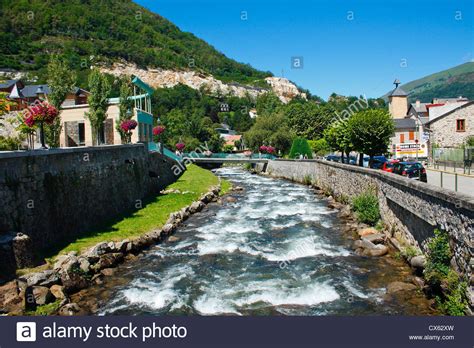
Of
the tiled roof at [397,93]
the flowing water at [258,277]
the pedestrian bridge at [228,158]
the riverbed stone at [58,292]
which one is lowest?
the flowing water at [258,277]

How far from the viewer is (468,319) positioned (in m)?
8.31

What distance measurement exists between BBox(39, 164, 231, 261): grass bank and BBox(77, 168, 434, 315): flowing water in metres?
1.68

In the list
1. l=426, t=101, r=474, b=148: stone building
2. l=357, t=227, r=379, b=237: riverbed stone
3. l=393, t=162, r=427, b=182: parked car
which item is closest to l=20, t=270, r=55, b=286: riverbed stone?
l=357, t=227, r=379, b=237: riverbed stone

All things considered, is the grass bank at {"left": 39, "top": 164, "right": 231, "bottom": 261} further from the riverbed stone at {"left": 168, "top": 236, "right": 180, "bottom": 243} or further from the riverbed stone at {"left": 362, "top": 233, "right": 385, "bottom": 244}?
the riverbed stone at {"left": 362, "top": 233, "right": 385, "bottom": 244}

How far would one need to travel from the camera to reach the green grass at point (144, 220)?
1648 cm

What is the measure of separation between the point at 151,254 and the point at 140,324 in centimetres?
874

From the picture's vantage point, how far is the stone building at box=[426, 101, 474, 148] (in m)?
44.3

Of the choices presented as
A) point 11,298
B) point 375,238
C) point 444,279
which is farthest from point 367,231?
point 11,298

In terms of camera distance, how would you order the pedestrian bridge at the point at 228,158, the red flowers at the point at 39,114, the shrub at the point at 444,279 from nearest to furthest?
the shrub at the point at 444,279
the red flowers at the point at 39,114
the pedestrian bridge at the point at 228,158

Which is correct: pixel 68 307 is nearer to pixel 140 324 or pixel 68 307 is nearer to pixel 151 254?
pixel 140 324

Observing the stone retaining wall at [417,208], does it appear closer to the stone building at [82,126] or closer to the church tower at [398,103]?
the stone building at [82,126]

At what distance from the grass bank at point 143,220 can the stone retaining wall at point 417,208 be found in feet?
36.8

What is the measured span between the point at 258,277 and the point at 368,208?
9.58 metres

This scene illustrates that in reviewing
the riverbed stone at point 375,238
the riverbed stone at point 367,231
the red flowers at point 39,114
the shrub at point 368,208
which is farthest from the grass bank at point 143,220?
the shrub at point 368,208
